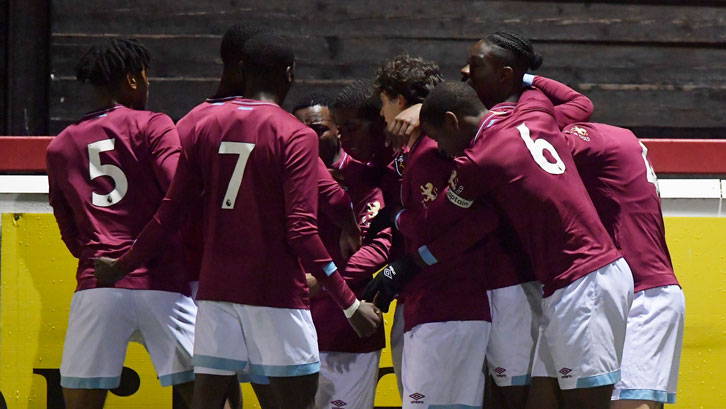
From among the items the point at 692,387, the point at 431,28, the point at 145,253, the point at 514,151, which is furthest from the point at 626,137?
the point at 431,28

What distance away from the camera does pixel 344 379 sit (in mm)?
4828

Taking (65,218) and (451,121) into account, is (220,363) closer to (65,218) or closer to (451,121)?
(65,218)

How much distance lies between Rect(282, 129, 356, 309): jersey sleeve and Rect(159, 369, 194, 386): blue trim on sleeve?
0.87m

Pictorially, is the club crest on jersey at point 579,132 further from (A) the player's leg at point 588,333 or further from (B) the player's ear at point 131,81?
(B) the player's ear at point 131,81

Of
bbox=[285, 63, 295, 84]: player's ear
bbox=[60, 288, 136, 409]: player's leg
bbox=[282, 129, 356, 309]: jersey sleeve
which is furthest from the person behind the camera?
bbox=[60, 288, 136, 409]: player's leg

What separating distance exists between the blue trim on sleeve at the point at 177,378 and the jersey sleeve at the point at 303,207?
0.87 metres

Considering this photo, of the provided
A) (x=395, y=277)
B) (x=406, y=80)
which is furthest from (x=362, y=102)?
(x=395, y=277)

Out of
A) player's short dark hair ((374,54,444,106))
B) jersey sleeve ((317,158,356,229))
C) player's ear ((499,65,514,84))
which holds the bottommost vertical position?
jersey sleeve ((317,158,356,229))

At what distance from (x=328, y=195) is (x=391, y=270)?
434 mm

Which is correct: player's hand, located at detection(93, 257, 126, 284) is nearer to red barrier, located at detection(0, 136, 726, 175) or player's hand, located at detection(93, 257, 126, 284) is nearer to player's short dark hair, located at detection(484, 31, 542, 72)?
red barrier, located at detection(0, 136, 726, 175)

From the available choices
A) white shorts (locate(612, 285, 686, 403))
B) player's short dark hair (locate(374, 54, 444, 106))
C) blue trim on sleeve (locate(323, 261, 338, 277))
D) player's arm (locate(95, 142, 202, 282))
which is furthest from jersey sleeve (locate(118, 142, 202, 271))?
white shorts (locate(612, 285, 686, 403))

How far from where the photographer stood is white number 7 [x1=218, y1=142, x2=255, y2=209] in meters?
3.94

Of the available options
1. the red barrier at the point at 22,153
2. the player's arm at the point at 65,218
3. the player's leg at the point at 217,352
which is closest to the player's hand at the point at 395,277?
the player's leg at the point at 217,352

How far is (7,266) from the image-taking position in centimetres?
546
